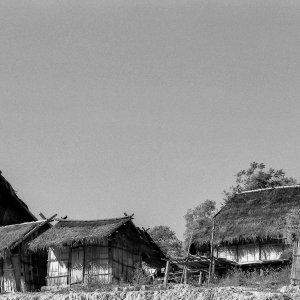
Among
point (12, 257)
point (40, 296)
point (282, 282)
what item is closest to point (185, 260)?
point (282, 282)

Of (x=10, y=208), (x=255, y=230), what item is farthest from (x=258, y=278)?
(x=10, y=208)

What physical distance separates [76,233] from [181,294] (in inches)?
295

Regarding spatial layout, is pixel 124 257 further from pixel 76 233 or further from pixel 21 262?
pixel 21 262

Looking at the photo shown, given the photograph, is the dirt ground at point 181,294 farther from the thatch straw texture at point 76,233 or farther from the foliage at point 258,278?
the thatch straw texture at point 76,233

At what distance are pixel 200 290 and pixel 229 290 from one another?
1240mm

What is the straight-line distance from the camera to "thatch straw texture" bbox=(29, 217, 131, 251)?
35.3m

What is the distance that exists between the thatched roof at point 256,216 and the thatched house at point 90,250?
399 cm

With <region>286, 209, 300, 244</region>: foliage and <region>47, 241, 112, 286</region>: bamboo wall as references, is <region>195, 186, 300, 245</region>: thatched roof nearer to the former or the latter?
<region>286, 209, 300, 244</region>: foliage

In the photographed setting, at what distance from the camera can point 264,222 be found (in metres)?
38.1

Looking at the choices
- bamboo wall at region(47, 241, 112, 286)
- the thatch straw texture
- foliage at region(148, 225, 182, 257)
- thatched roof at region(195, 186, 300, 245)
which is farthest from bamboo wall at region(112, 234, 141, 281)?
foliage at region(148, 225, 182, 257)

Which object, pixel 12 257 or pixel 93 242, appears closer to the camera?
pixel 93 242

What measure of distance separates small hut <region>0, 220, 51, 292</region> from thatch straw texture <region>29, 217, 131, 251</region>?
1.23 m

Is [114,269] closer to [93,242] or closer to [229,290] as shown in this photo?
[93,242]

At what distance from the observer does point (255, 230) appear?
3769 centimetres
